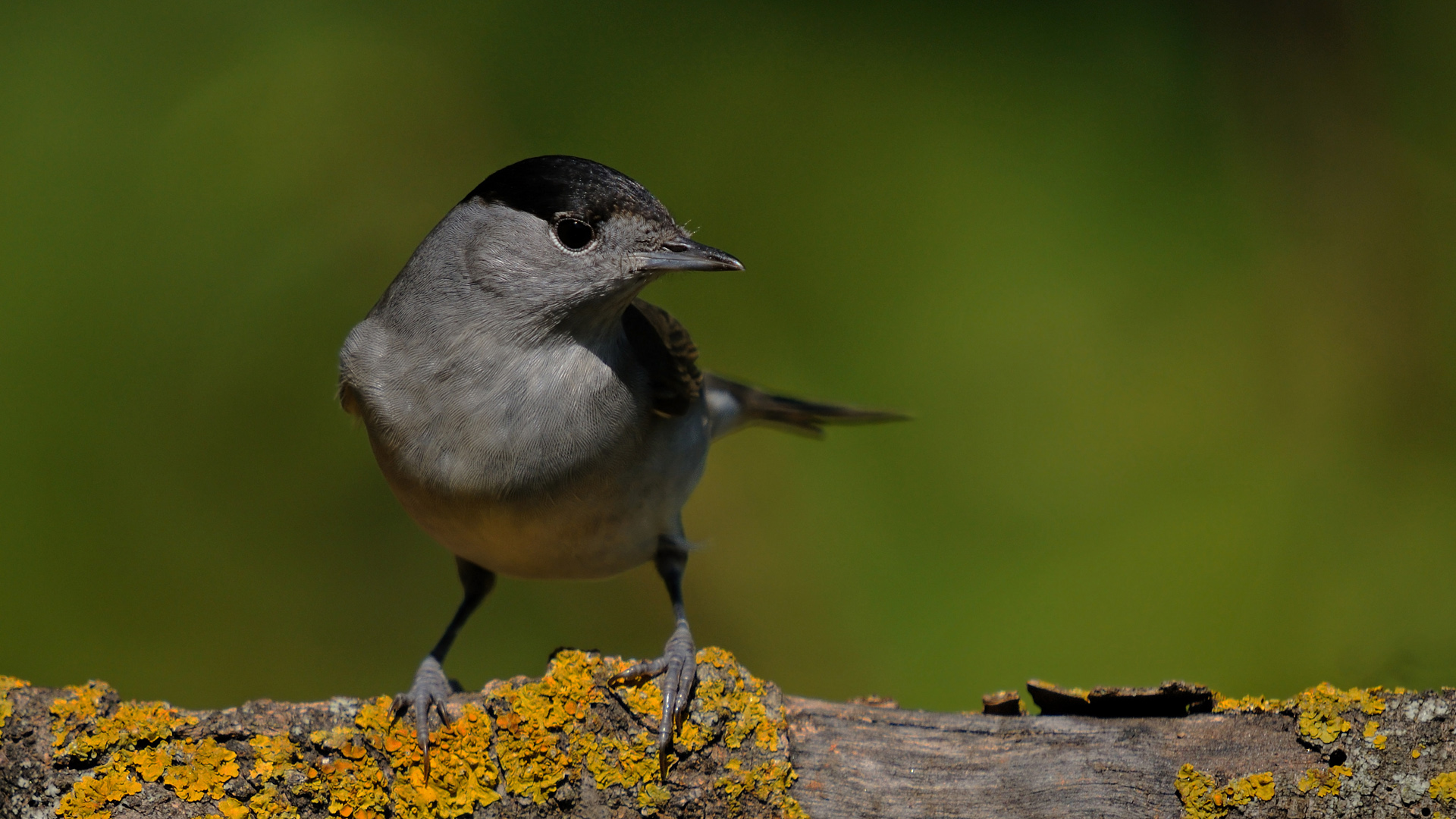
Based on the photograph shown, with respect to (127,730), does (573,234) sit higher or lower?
higher

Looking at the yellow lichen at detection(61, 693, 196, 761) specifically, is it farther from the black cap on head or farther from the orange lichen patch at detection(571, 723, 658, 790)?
the black cap on head

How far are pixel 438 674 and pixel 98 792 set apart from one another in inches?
27.0

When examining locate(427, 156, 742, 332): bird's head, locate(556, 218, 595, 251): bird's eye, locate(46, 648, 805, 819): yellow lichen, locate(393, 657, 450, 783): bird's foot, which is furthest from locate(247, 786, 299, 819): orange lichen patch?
locate(556, 218, 595, 251): bird's eye

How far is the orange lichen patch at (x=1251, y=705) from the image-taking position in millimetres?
1889

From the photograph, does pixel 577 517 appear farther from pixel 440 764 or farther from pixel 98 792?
pixel 98 792

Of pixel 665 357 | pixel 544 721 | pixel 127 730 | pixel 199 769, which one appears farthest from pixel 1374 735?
pixel 127 730

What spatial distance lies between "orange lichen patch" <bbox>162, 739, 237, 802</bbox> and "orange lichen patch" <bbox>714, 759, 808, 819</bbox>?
→ 3.16 ft

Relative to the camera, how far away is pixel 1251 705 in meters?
1.90

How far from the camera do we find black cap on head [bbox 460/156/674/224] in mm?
2223

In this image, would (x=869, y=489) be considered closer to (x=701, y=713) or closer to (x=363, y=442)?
(x=701, y=713)

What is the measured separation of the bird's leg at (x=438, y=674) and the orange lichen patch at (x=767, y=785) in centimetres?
62

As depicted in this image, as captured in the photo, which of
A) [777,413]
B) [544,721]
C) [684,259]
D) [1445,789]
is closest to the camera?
[1445,789]

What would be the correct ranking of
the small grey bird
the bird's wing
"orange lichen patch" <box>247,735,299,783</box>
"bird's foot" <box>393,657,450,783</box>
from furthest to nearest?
1. the bird's wing
2. the small grey bird
3. "bird's foot" <box>393,657,450,783</box>
4. "orange lichen patch" <box>247,735,299,783</box>

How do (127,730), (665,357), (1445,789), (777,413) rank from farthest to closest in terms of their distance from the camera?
(777,413) → (665,357) → (127,730) → (1445,789)
